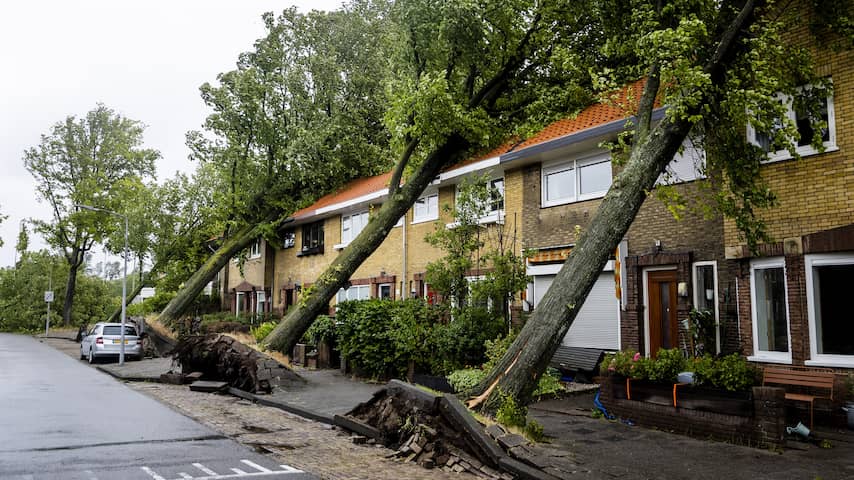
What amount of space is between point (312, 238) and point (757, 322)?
21.4 meters

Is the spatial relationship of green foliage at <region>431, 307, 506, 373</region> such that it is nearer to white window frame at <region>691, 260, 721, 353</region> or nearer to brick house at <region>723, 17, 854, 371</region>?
white window frame at <region>691, 260, 721, 353</region>

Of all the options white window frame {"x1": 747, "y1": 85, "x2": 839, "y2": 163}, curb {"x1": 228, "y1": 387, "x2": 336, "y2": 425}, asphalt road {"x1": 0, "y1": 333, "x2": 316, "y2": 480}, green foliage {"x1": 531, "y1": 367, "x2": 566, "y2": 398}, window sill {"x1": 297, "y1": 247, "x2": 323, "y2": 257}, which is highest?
white window frame {"x1": 747, "y1": 85, "x2": 839, "y2": 163}

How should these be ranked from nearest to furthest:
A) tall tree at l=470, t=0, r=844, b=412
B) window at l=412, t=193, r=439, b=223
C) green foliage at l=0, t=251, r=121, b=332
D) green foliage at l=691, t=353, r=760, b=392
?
tall tree at l=470, t=0, r=844, b=412, green foliage at l=691, t=353, r=760, b=392, window at l=412, t=193, r=439, b=223, green foliage at l=0, t=251, r=121, b=332

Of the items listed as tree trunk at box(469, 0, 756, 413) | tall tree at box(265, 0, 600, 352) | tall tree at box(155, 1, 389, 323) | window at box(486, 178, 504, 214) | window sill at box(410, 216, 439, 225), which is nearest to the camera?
tree trunk at box(469, 0, 756, 413)

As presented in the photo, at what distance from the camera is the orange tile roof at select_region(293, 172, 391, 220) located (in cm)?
2539

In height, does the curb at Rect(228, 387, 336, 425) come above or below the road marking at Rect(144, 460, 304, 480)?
below

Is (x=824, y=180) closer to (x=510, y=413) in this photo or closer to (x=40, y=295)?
(x=510, y=413)

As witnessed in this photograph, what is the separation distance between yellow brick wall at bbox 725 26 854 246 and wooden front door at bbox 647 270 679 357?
2.63 m

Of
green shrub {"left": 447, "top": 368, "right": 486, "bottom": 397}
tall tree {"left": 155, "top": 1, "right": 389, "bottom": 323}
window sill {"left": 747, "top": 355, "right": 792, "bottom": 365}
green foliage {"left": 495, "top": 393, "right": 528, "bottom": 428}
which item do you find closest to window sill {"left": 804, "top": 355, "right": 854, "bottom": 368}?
window sill {"left": 747, "top": 355, "right": 792, "bottom": 365}

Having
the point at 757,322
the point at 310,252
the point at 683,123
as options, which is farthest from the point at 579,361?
the point at 310,252

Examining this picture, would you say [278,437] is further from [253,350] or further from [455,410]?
[253,350]

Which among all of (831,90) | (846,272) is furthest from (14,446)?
(831,90)

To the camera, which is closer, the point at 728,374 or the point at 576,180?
the point at 728,374

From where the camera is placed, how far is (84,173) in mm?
48375
